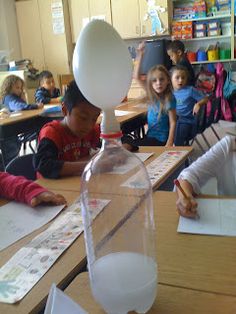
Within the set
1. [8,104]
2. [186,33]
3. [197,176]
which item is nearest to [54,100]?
[8,104]

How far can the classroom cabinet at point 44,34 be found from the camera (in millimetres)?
5938

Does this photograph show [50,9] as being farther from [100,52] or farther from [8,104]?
[100,52]

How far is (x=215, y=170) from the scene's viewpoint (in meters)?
1.34

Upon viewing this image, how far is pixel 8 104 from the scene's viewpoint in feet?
12.8

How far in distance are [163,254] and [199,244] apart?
0.33 ft

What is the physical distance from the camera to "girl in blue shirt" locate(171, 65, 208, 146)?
333cm

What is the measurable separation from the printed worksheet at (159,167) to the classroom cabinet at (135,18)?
13.5ft

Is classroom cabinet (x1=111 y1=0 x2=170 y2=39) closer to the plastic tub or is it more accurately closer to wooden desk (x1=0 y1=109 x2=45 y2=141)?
the plastic tub

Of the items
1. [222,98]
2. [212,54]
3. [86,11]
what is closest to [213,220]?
[222,98]

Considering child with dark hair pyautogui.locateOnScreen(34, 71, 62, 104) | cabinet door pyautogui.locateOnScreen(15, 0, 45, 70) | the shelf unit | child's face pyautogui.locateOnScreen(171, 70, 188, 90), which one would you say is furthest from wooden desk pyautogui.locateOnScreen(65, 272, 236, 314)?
cabinet door pyautogui.locateOnScreen(15, 0, 45, 70)

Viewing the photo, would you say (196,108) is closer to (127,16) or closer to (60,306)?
(60,306)

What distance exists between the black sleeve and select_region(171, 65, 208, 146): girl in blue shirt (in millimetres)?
1857

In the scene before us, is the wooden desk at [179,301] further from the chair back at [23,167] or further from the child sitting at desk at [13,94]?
the child sitting at desk at [13,94]

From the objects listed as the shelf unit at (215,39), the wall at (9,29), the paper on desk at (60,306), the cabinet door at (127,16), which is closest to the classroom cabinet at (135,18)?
the cabinet door at (127,16)
